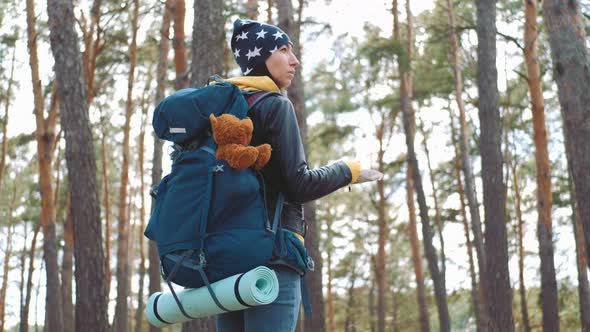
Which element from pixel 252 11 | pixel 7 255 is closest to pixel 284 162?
pixel 252 11

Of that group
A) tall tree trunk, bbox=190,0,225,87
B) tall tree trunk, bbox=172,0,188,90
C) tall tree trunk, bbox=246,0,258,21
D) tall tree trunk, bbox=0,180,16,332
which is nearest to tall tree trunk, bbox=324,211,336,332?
tall tree trunk, bbox=0,180,16,332

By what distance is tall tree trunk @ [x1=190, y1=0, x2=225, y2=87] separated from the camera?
895 cm

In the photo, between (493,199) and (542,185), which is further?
(542,185)

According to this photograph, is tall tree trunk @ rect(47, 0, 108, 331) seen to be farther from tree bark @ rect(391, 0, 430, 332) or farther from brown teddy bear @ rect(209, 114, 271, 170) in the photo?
tree bark @ rect(391, 0, 430, 332)

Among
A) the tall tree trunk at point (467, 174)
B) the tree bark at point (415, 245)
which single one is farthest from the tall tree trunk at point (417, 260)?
the tall tree trunk at point (467, 174)

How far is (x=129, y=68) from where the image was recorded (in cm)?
2150

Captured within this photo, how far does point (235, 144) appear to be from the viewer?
217cm

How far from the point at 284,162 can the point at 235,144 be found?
19 centimetres

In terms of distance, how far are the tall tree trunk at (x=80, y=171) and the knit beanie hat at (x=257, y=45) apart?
661 centimetres

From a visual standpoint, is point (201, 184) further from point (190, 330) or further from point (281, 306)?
point (190, 330)

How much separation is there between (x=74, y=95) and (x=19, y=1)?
11713 millimetres

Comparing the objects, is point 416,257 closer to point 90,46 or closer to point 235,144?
point 90,46

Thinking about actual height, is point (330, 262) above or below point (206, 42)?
above

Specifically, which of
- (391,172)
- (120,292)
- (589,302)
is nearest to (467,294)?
(391,172)
